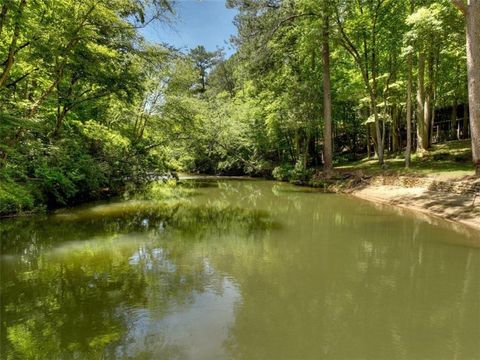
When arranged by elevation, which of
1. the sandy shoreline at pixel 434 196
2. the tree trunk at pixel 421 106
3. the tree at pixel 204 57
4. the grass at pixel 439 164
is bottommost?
the sandy shoreline at pixel 434 196

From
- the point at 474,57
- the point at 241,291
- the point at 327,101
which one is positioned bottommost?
the point at 241,291

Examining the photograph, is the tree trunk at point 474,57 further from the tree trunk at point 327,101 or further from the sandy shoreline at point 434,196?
the tree trunk at point 327,101

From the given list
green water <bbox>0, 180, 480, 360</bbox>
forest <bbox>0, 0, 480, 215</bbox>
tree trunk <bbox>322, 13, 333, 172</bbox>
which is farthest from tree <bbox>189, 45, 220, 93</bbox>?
green water <bbox>0, 180, 480, 360</bbox>

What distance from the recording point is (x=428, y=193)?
537 inches

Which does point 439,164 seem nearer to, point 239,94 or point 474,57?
point 474,57

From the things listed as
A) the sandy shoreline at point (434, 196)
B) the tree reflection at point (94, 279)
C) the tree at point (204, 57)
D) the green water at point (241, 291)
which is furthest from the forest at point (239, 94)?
the tree at point (204, 57)

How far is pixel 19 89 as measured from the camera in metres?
11.9

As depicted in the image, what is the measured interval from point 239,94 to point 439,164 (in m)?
23.8

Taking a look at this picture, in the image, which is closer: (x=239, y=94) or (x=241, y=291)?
(x=241, y=291)

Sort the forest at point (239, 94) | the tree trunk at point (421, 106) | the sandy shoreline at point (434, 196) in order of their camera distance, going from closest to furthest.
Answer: the forest at point (239, 94) < the sandy shoreline at point (434, 196) < the tree trunk at point (421, 106)

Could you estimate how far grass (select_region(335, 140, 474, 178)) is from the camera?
14658 mm

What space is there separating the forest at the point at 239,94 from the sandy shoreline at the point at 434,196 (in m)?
1.16

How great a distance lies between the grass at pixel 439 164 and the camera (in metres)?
14.7

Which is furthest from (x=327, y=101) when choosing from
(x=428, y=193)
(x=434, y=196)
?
(x=434, y=196)
